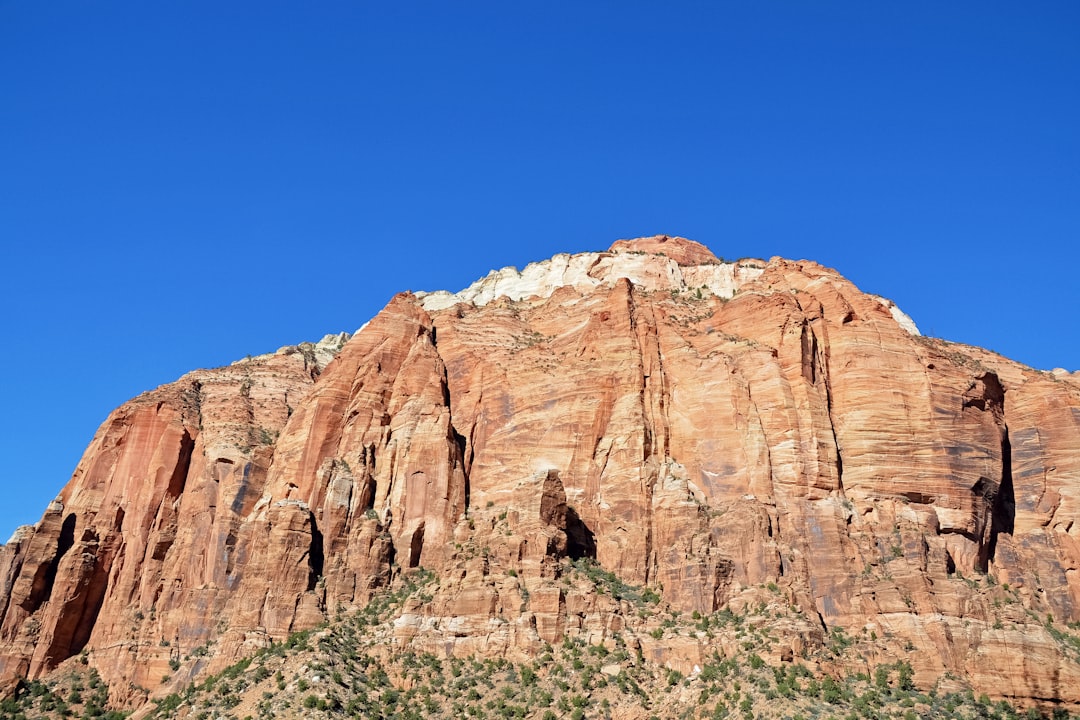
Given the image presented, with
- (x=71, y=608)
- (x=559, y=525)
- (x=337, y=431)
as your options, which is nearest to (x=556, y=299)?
(x=337, y=431)

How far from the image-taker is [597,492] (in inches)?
3423

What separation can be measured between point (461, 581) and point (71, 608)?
125ft

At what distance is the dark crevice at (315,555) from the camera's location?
3324 inches

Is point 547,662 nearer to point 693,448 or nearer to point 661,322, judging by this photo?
point 693,448

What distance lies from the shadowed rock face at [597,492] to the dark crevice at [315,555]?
0.18m

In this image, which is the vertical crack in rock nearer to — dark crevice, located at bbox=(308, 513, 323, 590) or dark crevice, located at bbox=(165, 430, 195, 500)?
dark crevice, located at bbox=(165, 430, 195, 500)

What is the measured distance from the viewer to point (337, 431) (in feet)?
318

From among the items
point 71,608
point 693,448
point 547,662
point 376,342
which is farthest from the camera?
point 376,342

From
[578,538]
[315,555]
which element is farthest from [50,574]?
[578,538]

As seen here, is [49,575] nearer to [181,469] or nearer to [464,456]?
[181,469]

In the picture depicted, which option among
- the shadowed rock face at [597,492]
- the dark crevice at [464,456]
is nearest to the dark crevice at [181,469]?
the shadowed rock face at [597,492]

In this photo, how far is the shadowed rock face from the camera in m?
77.4

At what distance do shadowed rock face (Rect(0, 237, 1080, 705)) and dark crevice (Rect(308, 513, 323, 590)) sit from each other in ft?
0.60

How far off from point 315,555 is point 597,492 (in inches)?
867
